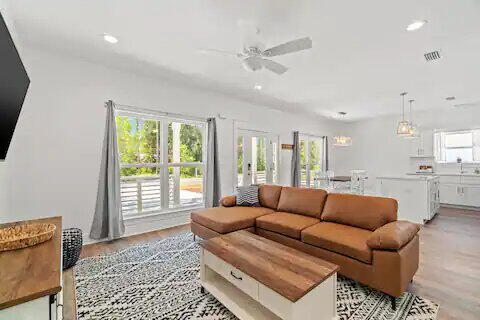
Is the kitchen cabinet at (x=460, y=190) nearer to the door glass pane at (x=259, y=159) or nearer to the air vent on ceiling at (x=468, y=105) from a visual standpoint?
the air vent on ceiling at (x=468, y=105)

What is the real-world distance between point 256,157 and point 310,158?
2.57m

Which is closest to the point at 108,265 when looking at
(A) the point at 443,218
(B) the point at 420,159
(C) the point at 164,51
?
(C) the point at 164,51

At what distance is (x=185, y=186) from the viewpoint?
471 centimetres

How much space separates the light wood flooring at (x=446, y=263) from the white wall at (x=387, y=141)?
9.19 feet

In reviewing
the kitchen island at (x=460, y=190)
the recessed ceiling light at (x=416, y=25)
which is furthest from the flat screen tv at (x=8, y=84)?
the kitchen island at (x=460, y=190)

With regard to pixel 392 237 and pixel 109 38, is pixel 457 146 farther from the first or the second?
pixel 109 38

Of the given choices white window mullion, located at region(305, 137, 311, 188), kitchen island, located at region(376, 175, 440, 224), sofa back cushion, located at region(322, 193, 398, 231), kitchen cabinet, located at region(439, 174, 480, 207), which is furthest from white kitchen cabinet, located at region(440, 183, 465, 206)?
sofa back cushion, located at region(322, 193, 398, 231)

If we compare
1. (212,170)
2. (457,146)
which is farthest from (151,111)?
(457,146)

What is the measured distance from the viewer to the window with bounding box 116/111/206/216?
395 cm

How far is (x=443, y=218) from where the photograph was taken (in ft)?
15.9

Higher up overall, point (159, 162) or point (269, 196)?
point (159, 162)

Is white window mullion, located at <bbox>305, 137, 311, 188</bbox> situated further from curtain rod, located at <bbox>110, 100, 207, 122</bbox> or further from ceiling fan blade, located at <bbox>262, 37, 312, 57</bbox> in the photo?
ceiling fan blade, located at <bbox>262, 37, 312, 57</bbox>

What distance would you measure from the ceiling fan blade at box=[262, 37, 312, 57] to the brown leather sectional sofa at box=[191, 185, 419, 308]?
1.86 m

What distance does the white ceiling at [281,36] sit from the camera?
7.11 feet
